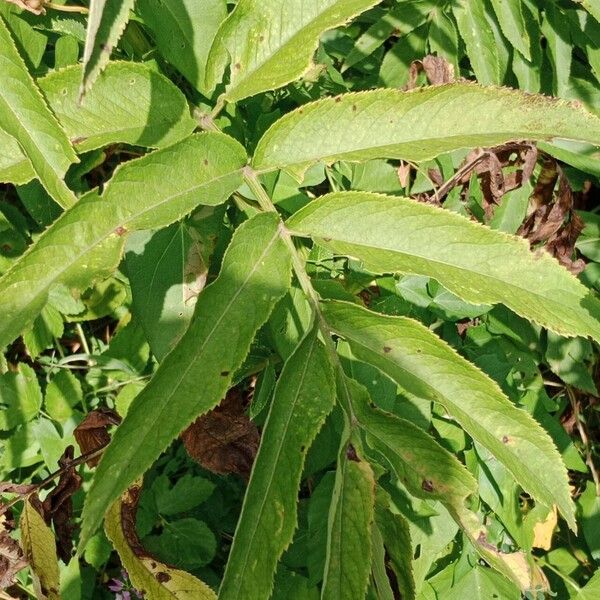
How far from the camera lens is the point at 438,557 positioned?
1.91m

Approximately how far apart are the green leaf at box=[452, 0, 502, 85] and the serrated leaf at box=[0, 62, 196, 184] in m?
0.83

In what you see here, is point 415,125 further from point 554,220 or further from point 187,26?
point 554,220

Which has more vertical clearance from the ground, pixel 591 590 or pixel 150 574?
pixel 150 574

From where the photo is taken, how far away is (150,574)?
141 centimetres

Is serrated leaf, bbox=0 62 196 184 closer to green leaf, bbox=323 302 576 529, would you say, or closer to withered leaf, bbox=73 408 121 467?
green leaf, bbox=323 302 576 529

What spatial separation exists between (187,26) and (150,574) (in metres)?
1.03

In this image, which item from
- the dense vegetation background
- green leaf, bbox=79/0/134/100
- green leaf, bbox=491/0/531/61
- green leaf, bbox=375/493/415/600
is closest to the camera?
green leaf, bbox=79/0/134/100

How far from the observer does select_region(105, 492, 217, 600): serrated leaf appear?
139cm

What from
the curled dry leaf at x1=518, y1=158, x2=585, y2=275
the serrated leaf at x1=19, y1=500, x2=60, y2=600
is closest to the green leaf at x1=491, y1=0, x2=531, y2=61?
the curled dry leaf at x1=518, y1=158, x2=585, y2=275

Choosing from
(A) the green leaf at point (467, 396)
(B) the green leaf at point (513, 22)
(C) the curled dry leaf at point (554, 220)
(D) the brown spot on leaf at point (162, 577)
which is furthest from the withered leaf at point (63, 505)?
(B) the green leaf at point (513, 22)

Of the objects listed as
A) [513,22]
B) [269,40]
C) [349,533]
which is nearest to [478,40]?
[513,22]

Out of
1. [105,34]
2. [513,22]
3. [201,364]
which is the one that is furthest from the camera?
[513,22]

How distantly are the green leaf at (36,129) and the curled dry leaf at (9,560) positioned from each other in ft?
2.59

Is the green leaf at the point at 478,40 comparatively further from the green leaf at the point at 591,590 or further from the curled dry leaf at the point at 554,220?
the green leaf at the point at 591,590
